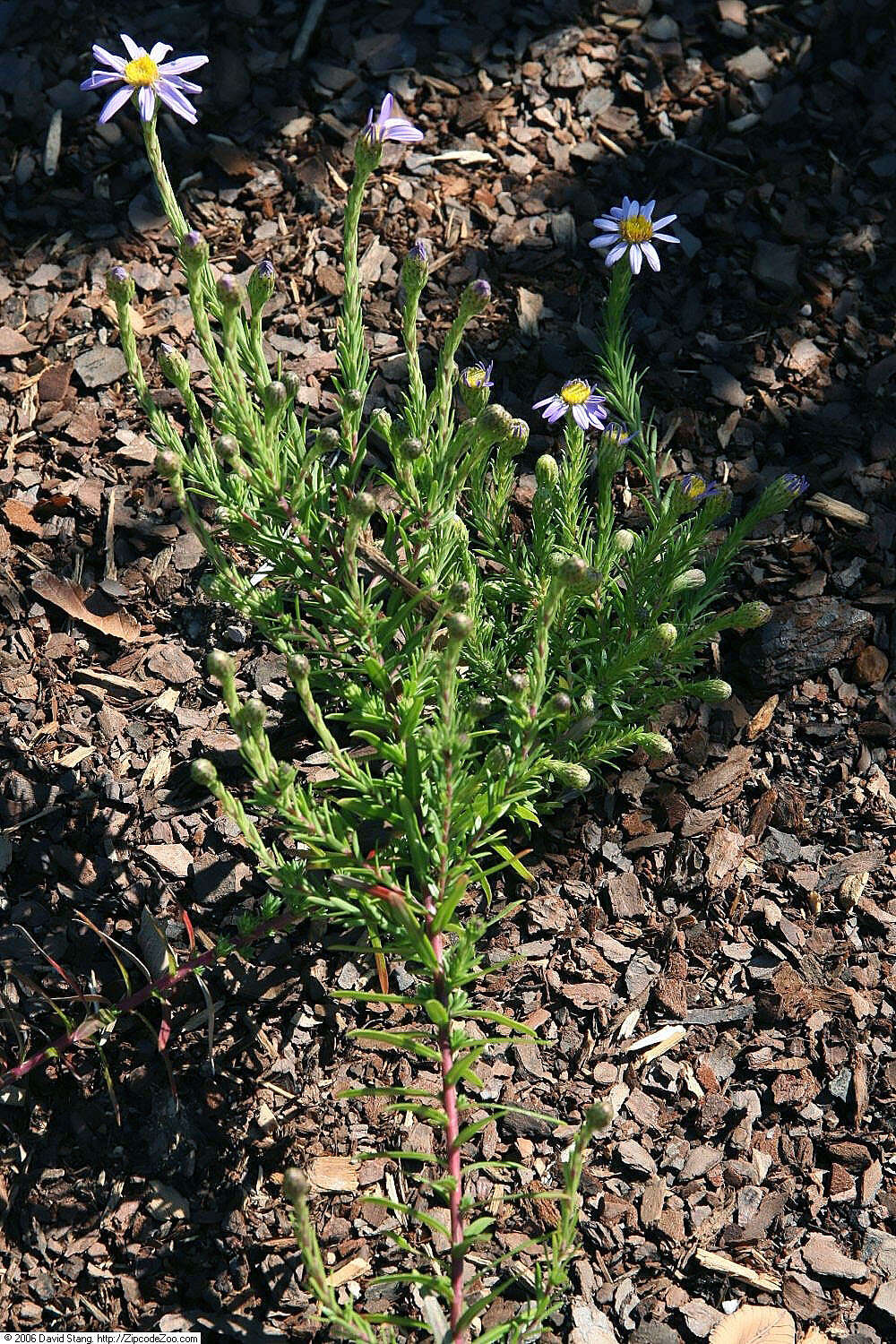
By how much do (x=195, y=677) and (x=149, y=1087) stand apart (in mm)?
996

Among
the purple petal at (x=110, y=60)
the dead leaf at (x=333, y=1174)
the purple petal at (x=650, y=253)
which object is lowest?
the dead leaf at (x=333, y=1174)

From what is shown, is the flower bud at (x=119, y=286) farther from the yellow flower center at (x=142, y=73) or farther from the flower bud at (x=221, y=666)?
the flower bud at (x=221, y=666)

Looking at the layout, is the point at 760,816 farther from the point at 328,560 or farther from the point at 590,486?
the point at 328,560

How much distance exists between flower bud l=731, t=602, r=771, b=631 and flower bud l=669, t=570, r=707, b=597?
0.10 metres

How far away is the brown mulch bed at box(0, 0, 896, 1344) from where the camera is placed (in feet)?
7.84

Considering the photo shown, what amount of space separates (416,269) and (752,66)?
247 centimetres

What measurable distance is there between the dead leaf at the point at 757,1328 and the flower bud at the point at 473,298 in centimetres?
196

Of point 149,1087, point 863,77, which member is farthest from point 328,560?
point 863,77

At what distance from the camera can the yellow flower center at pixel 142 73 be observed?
2381 mm

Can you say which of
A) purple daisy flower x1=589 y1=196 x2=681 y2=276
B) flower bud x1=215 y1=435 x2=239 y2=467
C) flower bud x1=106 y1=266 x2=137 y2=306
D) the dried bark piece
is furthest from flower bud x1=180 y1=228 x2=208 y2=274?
the dried bark piece

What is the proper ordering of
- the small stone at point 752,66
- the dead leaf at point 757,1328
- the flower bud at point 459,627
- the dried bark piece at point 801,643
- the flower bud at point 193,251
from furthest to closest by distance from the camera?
the small stone at point 752,66
the dried bark piece at point 801,643
the dead leaf at point 757,1328
the flower bud at point 193,251
the flower bud at point 459,627

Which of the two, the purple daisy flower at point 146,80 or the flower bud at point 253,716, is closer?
the flower bud at point 253,716

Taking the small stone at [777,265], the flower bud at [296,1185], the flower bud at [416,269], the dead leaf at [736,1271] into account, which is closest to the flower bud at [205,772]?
the flower bud at [296,1185]

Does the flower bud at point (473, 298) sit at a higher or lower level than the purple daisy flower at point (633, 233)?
higher
